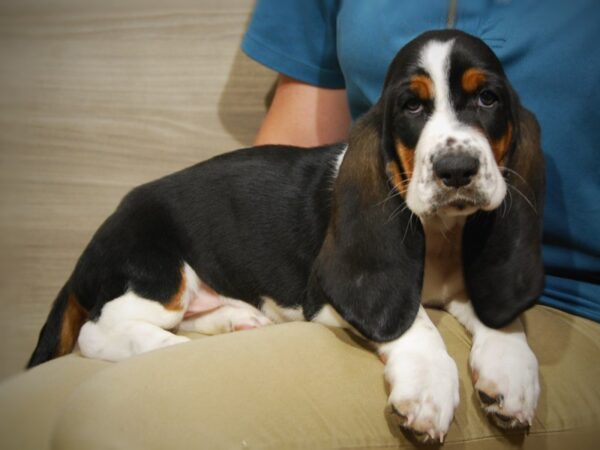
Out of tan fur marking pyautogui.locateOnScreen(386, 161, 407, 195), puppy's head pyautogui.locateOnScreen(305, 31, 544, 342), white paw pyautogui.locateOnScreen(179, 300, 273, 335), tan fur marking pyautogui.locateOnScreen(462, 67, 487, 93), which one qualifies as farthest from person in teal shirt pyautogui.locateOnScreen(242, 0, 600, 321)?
white paw pyautogui.locateOnScreen(179, 300, 273, 335)

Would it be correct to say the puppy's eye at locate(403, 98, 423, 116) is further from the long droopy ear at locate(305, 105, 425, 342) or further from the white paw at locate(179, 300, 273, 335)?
the white paw at locate(179, 300, 273, 335)

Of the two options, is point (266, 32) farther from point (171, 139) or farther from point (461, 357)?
point (461, 357)

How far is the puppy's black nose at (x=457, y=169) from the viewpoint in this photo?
50.0 inches

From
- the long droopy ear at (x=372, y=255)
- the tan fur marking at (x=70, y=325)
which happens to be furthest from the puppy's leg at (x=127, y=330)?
the long droopy ear at (x=372, y=255)

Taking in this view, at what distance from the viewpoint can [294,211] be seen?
1.80 meters

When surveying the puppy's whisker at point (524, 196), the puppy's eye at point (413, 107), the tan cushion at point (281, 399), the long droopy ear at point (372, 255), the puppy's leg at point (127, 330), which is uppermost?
the puppy's eye at point (413, 107)

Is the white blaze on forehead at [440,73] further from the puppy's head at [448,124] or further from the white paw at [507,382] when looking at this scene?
the white paw at [507,382]

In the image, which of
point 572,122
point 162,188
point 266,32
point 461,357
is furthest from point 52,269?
point 572,122

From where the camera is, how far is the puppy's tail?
191 cm

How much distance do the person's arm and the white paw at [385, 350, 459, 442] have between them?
44.4 inches

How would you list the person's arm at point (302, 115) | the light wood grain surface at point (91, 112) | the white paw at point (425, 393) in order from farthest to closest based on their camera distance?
the light wood grain surface at point (91, 112), the person's arm at point (302, 115), the white paw at point (425, 393)

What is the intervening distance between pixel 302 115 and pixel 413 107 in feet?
2.99

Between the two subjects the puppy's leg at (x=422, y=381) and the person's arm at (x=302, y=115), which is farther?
the person's arm at (x=302, y=115)

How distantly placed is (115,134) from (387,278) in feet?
4.75
